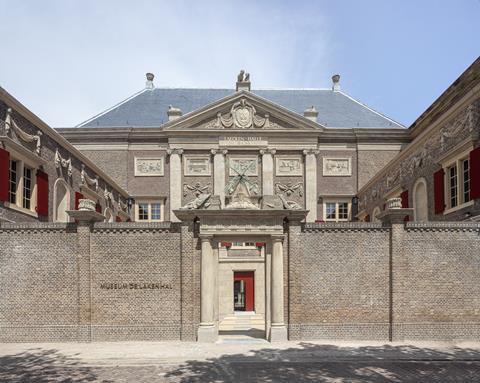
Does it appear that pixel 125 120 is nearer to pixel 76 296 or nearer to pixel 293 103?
pixel 293 103

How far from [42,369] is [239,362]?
520cm

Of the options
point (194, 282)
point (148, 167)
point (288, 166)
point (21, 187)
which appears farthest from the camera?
point (148, 167)

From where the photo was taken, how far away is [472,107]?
1614cm

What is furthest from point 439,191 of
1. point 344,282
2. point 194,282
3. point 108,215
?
point 108,215

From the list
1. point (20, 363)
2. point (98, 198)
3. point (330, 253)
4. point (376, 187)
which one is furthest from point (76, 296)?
point (376, 187)

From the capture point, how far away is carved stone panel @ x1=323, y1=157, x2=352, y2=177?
105 feet

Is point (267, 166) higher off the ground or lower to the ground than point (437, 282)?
higher

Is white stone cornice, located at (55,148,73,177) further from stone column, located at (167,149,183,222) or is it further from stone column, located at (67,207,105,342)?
stone column, located at (167,149,183,222)

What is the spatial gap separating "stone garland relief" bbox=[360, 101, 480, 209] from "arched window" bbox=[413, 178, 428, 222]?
758mm

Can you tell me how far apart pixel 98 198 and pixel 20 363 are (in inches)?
581

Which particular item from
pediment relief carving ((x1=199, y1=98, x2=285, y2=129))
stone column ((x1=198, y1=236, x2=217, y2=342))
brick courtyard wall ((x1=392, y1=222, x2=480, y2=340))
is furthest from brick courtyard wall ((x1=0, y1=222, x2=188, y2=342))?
pediment relief carving ((x1=199, y1=98, x2=285, y2=129))

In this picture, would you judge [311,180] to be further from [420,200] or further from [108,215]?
[108,215]

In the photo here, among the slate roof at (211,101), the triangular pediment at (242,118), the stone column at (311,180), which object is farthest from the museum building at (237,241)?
the slate roof at (211,101)

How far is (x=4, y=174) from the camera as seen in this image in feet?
49.8
